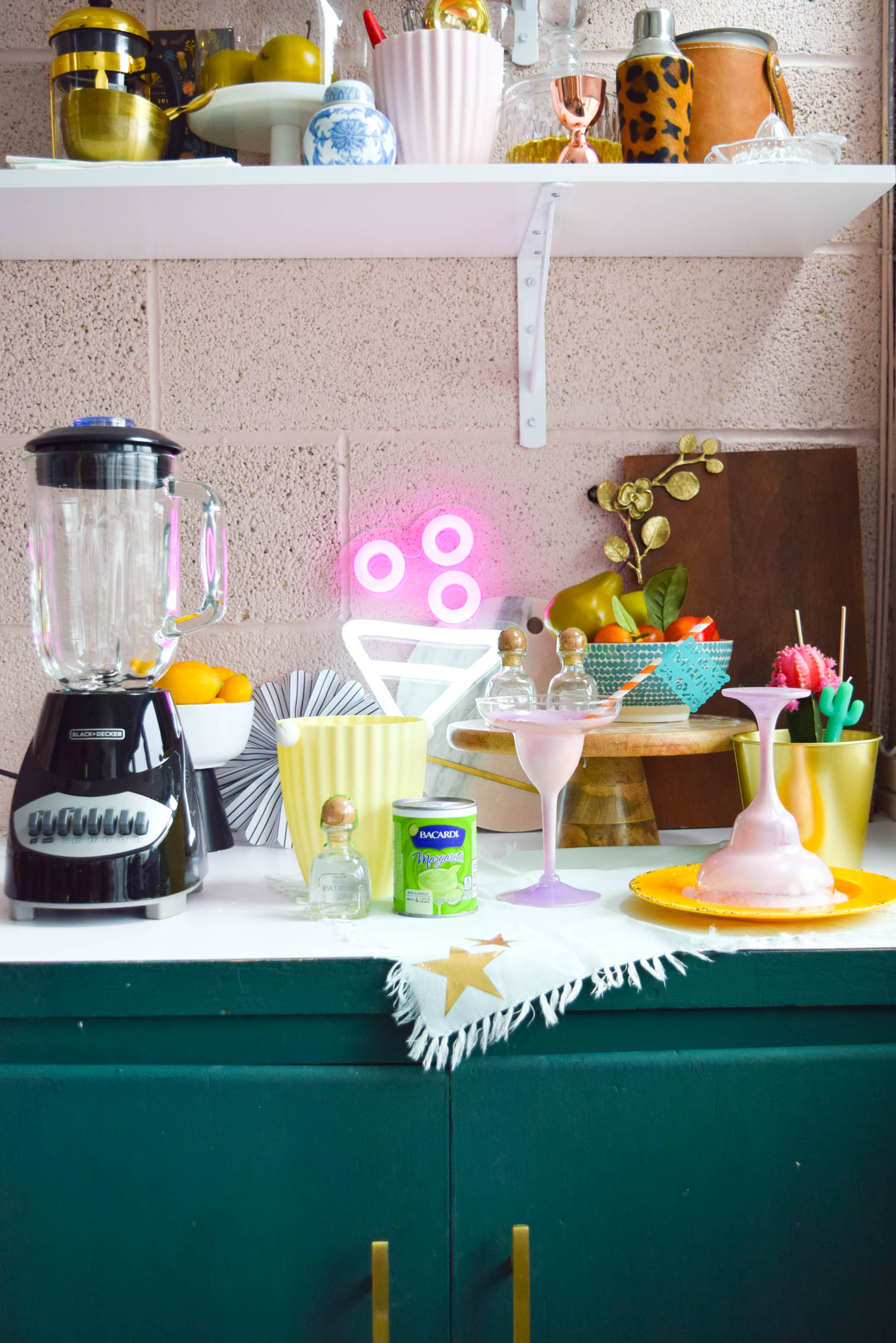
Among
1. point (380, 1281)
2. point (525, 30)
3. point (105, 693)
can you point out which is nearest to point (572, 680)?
point (105, 693)

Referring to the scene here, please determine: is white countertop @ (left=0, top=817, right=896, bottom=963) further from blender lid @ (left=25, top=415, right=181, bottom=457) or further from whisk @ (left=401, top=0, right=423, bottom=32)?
whisk @ (left=401, top=0, right=423, bottom=32)

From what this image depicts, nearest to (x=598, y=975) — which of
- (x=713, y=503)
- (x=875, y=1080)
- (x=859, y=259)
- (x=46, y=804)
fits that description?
(x=875, y=1080)

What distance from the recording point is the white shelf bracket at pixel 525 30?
1347 mm

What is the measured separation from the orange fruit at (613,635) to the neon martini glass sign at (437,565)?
216 millimetres

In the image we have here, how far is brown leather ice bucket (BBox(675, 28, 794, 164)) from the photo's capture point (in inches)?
49.4

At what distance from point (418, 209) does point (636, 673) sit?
579 mm

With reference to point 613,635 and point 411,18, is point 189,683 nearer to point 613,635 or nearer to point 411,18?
point 613,635

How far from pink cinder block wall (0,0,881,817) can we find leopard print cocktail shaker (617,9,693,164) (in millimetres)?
182

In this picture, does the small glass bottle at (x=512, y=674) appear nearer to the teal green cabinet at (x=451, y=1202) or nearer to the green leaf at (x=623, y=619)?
the green leaf at (x=623, y=619)

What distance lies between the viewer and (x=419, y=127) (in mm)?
1178

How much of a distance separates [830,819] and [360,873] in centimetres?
47

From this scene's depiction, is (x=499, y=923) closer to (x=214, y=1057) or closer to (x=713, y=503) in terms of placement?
(x=214, y=1057)

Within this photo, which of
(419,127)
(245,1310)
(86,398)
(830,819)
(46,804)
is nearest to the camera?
(245,1310)

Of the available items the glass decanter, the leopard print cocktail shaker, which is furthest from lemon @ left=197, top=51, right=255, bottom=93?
the leopard print cocktail shaker
